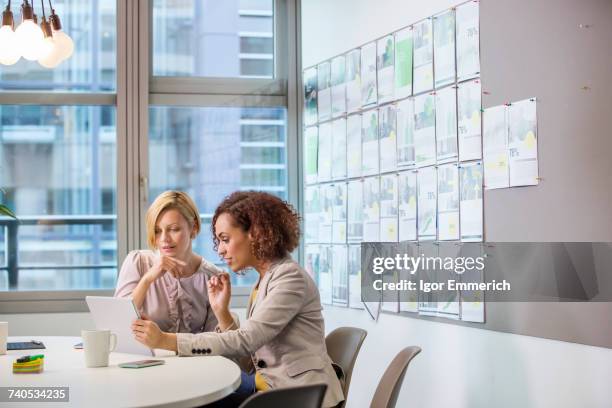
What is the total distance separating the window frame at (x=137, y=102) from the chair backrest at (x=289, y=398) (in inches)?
121

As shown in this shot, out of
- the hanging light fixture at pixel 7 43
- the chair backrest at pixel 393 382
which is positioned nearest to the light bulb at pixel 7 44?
the hanging light fixture at pixel 7 43

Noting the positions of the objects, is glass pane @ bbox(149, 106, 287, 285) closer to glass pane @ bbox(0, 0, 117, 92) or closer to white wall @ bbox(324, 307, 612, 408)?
glass pane @ bbox(0, 0, 117, 92)

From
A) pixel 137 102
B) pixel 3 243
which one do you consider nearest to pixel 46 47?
pixel 137 102

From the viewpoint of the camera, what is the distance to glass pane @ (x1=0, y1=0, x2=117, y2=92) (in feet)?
15.7

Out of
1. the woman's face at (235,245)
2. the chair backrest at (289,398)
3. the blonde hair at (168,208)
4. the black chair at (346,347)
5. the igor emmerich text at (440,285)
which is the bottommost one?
the black chair at (346,347)

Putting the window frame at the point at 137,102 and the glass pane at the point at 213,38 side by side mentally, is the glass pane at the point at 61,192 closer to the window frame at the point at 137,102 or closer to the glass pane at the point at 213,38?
the window frame at the point at 137,102

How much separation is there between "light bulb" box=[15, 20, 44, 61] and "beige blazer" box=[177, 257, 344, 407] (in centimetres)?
120

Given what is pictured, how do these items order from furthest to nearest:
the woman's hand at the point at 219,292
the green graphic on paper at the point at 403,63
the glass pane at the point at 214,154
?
the glass pane at the point at 214,154 < the green graphic on paper at the point at 403,63 < the woman's hand at the point at 219,292

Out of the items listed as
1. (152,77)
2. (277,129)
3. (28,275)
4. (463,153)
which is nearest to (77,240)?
(28,275)

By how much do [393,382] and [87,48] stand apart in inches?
132

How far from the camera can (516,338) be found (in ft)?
9.81

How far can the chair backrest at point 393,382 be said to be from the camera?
2254mm

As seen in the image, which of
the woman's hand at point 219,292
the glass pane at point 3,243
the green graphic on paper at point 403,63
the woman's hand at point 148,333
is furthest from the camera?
the glass pane at point 3,243

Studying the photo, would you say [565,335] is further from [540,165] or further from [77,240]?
[77,240]
